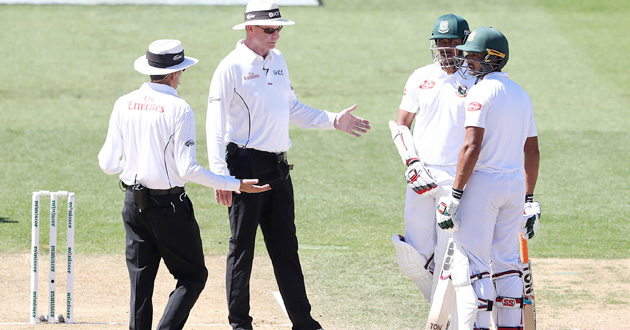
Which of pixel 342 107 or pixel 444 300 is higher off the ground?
pixel 444 300

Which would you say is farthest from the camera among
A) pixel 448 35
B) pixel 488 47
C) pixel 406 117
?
pixel 406 117

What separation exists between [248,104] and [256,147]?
0.31 metres

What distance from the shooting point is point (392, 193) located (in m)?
13.0

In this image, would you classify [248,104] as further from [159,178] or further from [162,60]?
[159,178]

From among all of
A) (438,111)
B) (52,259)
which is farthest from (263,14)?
(52,259)

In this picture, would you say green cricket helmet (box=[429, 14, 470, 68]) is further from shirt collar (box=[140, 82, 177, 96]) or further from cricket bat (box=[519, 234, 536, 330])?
shirt collar (box=[140, 82, 177, 96])

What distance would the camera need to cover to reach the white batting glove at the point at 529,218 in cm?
678

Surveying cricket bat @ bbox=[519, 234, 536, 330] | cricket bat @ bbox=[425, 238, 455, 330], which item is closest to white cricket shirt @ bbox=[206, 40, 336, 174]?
cricket bat @ bbox=[425, 238, 455, 330]

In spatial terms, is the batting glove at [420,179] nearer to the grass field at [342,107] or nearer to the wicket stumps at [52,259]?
the grass field at [342,107]

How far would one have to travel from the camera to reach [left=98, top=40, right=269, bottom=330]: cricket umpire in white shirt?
5.98 m

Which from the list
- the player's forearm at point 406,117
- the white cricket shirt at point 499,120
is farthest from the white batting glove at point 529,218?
the player's forearm at point 406,117

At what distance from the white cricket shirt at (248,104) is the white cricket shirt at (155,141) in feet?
1.80

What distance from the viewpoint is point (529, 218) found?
677 centimetres

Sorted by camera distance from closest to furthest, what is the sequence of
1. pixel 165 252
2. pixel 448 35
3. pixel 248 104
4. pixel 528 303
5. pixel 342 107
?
pixel 165 252 → pixel 248 104 → pixel 528 303 → pixel 448 35 → pixel 342 107
